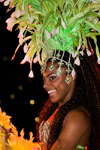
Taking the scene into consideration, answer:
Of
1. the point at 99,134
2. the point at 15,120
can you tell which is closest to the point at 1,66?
the point at 15,120

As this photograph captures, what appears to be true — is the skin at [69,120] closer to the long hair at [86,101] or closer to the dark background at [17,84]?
the long hair at [86,101]

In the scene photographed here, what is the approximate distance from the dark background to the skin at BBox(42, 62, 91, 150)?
5.99 ft

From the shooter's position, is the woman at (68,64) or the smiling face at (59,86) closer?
the woman at (68,64)

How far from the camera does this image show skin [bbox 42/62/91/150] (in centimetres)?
132

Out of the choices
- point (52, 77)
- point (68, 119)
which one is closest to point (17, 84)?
point (52, 77)

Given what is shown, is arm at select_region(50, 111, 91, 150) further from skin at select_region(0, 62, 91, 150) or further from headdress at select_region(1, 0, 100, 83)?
headdress at select_region(1, 0, 100, 83)

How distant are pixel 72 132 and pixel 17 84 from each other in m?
2.18

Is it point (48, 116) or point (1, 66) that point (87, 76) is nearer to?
point (48, 116)

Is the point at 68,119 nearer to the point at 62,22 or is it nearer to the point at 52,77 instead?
the point at 52,77

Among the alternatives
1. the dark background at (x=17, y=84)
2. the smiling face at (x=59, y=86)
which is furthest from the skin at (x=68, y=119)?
the dark background at (x=17, y=84)

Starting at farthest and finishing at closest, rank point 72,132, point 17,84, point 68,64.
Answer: point 17,84
point 68,64
point 72,132

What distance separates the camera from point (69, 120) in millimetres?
1358

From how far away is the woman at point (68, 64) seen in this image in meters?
1.42

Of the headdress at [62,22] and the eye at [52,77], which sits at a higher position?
the headdress at [62,22]
